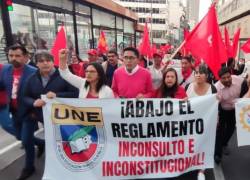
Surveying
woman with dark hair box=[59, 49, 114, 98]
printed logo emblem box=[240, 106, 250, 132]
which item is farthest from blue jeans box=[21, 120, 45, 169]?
printed logo emblem box=[240, 106, 250, 132]

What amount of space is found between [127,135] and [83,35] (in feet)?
44.6

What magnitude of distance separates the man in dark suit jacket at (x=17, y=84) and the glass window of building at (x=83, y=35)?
1176 centimetres

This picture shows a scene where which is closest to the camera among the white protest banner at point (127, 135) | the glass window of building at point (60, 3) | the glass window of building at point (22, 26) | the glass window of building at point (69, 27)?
the white protest banner at point (127, 135)

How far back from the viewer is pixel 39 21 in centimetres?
1143

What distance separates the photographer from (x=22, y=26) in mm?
10055

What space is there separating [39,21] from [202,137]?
9179 millimetres

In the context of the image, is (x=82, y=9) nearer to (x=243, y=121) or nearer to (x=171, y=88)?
(x=171, y=88)

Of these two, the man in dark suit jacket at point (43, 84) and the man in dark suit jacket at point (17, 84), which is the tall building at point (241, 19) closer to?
the man in dark suit jacket at point (43, 84)

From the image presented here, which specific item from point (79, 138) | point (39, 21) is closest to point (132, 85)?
point (79, 138)

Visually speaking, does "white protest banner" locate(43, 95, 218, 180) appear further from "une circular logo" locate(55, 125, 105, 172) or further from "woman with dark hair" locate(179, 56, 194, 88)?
"woman with dark hair" locate(179, 56, 194, 88)

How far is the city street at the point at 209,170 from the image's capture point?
416 centimetres

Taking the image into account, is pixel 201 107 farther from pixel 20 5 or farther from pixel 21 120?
pixel 20 5

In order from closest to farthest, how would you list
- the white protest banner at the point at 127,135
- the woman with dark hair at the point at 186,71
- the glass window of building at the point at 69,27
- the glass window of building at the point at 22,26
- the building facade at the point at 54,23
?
the white protest banner at the point at 127,135 < the woman with dark hair at the point at 186,71 < the building facade at the point at 54,23 < the glass window of building at the point at 22,26 < the glass window of building at the point at 69,27

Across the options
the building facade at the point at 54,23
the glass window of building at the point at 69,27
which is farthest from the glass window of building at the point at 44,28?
the glass window of building at the point at 69,27
